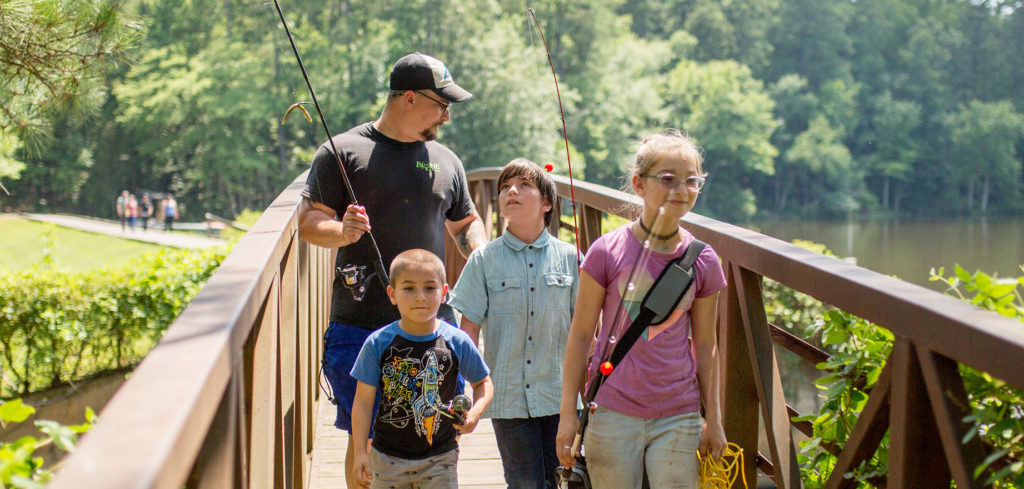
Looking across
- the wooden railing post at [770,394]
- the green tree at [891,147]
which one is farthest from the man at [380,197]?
the green tree at [891,147]

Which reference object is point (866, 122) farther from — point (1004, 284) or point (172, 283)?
point (1004, 284)

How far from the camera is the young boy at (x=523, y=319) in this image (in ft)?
9.35

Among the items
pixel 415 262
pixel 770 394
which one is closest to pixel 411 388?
pixel 415 262

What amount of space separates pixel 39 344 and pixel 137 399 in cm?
1149

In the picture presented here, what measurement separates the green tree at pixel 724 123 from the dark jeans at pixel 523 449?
5689 centimetres

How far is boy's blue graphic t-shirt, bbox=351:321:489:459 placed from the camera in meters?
2.59

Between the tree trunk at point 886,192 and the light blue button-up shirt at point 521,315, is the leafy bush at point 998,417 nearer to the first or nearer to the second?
the light blue button-up shirt at point 521,315

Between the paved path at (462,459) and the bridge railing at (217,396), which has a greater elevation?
the bridge railing at (217,396)

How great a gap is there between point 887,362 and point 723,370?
0.96 m

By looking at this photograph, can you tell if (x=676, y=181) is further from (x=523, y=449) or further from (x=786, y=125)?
(x=786, y=125)

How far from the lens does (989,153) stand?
208ft

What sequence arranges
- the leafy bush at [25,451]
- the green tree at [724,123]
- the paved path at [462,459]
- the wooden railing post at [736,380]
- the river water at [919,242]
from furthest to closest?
the green tree at [724,123] → the river water at [919,242] → the paved path at [462,459] → the wooden railing post at [736,380] → the leafy bush at [25,451]

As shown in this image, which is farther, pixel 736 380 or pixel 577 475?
pixel 736 380

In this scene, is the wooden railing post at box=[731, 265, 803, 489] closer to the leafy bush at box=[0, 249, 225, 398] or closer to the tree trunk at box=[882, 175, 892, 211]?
the leafy bush at box=[0, 249, 225, 398]
